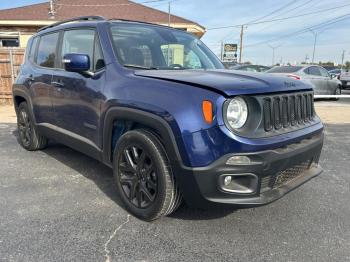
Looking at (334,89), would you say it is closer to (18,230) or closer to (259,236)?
(259,236)

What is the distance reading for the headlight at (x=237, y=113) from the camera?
2.61m

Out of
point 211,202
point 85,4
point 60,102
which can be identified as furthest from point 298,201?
point 85,4

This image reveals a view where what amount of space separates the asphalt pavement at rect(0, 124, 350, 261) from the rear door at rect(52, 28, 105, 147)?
703mm

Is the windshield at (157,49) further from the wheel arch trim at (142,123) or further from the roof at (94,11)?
the roof at (94,11)

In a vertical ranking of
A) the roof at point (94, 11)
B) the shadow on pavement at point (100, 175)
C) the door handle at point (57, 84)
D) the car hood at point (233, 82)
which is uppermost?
the roof at point (94, 11)

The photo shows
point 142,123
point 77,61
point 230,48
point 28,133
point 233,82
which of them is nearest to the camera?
point 233,82

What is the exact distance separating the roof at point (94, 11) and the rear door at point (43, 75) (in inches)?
622

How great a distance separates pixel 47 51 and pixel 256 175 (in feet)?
11.6

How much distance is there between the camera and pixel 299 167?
3160 mm

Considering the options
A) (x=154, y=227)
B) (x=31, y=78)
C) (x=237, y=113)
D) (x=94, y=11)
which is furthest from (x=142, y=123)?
(x=94, y=11)

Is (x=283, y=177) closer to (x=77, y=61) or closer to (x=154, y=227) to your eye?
(x=154, y=227)

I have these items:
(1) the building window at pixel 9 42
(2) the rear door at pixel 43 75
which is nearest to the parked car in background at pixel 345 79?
(2) the rear door at pixel 43 75

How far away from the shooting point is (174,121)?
8.64ft

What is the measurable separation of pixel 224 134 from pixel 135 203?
47.5 inches
